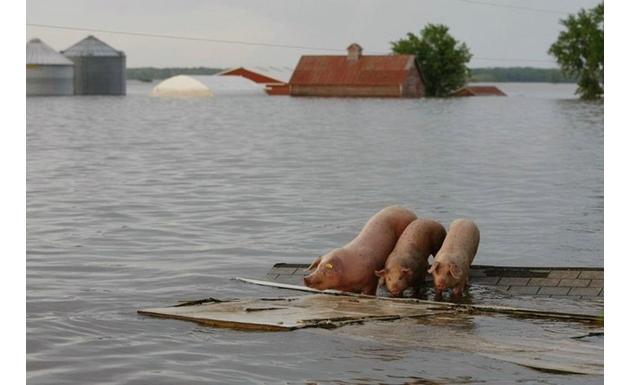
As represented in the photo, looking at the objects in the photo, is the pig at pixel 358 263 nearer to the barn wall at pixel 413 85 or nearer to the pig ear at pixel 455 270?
the pig ear at pixel 455 270

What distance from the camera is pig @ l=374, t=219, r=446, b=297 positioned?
10.8 m

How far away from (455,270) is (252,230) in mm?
9010

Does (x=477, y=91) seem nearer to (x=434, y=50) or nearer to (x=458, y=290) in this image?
(x=434, y=50)

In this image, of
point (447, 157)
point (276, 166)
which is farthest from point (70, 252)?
point (447, 157)

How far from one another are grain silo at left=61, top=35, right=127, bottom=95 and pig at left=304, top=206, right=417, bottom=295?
381ft

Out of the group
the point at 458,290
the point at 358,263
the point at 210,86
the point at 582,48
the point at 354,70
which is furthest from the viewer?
the point at 210,86

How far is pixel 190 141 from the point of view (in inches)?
2394

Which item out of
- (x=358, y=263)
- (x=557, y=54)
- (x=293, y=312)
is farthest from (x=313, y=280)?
(x=557, y=54)

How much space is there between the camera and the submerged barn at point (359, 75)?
117m

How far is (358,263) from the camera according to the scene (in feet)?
36.2

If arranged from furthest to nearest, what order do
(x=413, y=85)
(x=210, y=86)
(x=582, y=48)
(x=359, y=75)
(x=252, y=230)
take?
(x=210, y=86) → (x=359, y=75) → (x=413, y=85) → (x=582, y=48) → (x=252, y=230)

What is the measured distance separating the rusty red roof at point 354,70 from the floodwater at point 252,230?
51.5 meters
